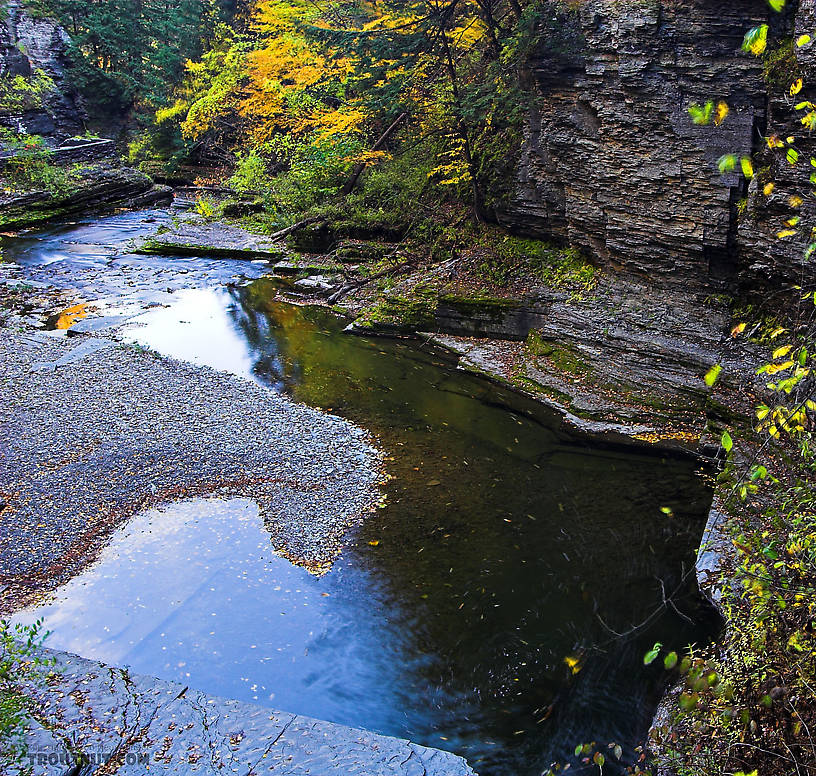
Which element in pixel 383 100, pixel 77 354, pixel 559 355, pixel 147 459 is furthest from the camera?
pixel 383 100

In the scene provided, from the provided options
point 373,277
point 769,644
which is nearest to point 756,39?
point 769,644

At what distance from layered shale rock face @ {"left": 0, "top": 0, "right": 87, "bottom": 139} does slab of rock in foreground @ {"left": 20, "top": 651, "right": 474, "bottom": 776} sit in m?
31.6

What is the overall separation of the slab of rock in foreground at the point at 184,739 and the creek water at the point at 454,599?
17.5 inches

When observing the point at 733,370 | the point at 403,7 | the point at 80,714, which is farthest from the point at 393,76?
the point at 80,714

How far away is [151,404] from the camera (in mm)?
11758

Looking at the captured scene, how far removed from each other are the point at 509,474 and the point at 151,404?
253 inches

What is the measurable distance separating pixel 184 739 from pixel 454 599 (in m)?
3.19

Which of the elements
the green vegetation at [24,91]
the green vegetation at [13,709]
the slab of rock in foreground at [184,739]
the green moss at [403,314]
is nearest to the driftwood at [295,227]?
the green moss at [403,314]

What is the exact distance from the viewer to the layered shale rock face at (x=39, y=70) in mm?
31453

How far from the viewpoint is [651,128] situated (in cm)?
1231

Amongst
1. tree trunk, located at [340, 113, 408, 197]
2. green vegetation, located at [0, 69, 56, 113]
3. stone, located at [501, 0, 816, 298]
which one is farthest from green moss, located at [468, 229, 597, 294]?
green vegetation, located at [0, 69, 56, 113]

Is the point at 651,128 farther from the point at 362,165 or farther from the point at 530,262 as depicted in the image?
the point at 362,165

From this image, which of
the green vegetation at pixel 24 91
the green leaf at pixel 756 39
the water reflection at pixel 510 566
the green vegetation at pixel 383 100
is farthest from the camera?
the green vegetation at pixel 24 91

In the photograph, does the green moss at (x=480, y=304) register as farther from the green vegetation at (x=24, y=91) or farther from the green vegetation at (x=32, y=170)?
the green vegetation at (x=24, y=91)
